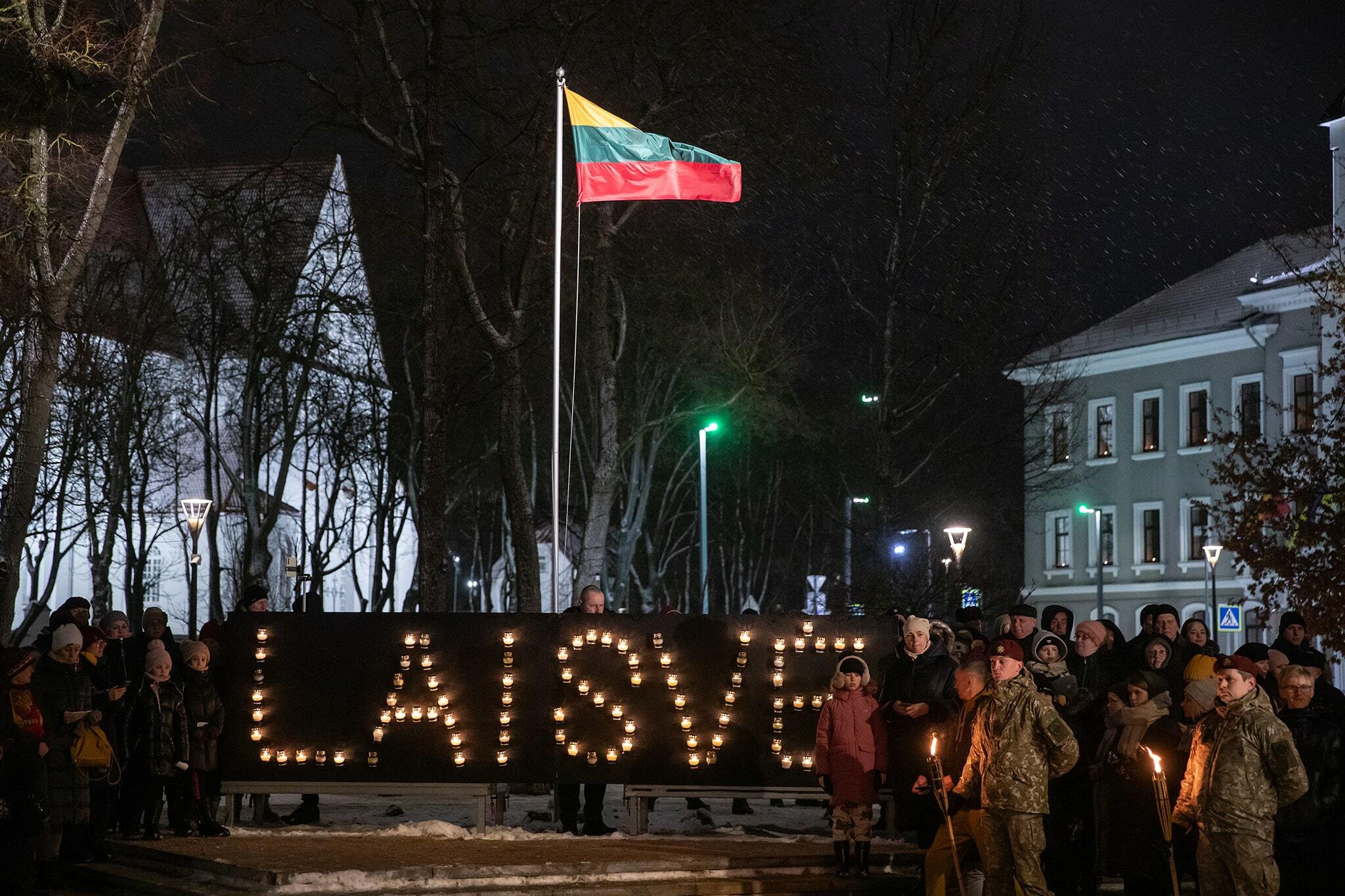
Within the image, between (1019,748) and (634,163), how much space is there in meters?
11.2

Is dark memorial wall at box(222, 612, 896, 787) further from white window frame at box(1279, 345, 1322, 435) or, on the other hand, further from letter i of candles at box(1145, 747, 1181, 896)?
white window frame at box(1279, 345, 1322, 435)

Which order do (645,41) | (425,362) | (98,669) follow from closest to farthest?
(98,669)
(425,362)
(645,41)

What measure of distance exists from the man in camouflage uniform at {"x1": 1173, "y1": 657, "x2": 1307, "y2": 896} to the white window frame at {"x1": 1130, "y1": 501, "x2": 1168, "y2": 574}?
51455mm

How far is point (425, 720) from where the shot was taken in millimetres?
15219

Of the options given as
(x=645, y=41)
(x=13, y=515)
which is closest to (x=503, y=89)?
(x=645, y=41)

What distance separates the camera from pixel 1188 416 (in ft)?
194

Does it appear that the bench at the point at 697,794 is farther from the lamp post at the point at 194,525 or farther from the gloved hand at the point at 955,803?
the lamp post at the point at 194,525

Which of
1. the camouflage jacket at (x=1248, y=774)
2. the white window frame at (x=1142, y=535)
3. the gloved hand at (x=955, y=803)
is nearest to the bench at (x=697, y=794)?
the gloved hand at (x=955, y=803)

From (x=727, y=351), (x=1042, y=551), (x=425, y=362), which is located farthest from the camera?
(x=1042, y=551)

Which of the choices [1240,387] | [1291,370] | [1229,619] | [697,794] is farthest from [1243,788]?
[1240,387]

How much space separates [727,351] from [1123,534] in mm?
29556

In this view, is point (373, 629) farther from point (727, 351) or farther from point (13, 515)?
point (727, 351)

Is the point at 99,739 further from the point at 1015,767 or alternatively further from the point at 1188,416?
the point at 1188,416

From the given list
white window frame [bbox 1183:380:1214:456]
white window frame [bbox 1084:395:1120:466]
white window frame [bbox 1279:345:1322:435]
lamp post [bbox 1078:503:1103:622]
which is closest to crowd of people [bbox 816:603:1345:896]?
lamp post [bbox 1078:503:1103:622]
